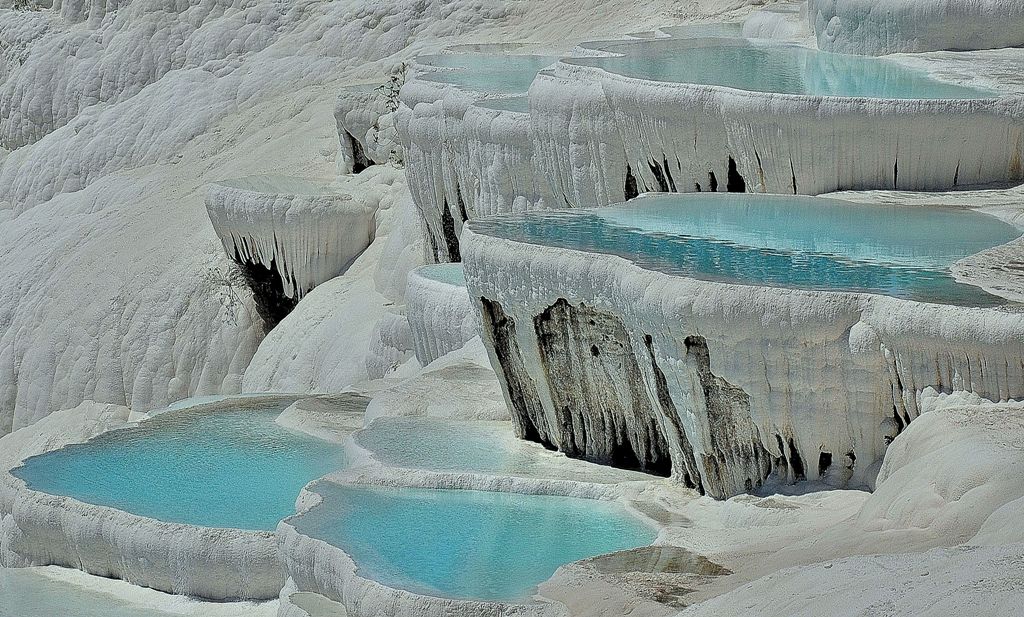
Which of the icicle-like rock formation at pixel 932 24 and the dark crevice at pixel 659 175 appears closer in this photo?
the dark crevice at pixel 659 175

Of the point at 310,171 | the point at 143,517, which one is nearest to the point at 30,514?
the point at 143,517

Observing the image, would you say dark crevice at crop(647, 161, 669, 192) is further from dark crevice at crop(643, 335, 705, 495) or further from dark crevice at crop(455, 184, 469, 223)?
dark crevice at crop(643, 335, 705, 495)

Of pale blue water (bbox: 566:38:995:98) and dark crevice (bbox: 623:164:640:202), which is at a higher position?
pale blue water (bbox: 566:38:995:98)

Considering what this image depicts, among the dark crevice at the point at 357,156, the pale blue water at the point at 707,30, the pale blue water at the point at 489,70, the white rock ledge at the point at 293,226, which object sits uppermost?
the pale blue water at the point at 707,30

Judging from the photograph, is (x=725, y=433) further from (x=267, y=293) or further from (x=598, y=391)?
(x=267, y=293)

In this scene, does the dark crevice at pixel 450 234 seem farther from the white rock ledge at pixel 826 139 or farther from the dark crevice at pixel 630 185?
the white rock ledge at pixel 826 139

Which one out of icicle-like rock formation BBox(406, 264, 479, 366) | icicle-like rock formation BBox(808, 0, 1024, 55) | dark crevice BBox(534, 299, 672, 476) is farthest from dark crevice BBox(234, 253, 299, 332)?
dark crevice BBox(534, 299, 672, 476)

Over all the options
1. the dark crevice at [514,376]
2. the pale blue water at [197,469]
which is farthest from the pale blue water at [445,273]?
the dark crevice at [514,376]

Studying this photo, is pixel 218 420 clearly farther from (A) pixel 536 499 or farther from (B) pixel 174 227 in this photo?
(B) pixel 174 227
